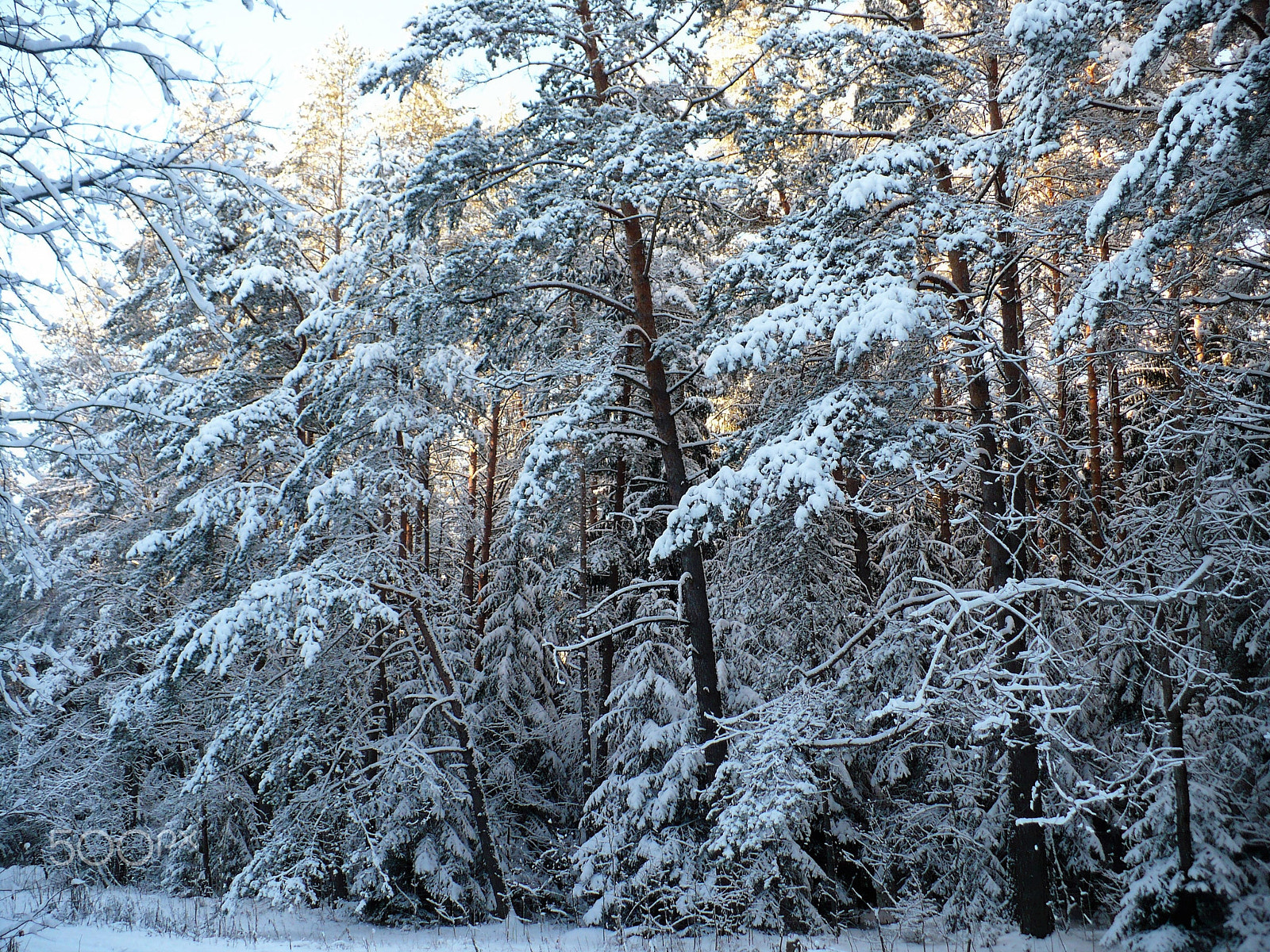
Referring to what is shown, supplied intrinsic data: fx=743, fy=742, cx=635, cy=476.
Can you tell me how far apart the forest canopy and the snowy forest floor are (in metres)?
0.45

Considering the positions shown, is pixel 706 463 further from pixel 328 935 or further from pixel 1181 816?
pixel 328 935

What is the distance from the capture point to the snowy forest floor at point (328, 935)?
7.33 metres

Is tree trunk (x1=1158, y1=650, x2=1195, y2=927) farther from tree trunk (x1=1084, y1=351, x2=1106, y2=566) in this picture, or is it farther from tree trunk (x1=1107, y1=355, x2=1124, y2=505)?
tree trunk (x1=1107, y1=355, x2=1124, y2=505)

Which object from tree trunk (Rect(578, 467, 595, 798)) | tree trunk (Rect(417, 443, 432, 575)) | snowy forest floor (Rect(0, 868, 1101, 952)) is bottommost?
snowy forest floor (Rect(0, 868, 1101, 952))

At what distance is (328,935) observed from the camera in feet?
36.0

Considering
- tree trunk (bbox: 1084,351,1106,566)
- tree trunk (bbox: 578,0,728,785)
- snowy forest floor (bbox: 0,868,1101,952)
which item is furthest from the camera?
tree trunk (bbox: 1084,351,1106,566)

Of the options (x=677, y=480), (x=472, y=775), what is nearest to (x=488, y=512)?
(x=472, y=775)

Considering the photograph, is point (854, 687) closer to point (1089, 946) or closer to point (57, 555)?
point (1089, 946)

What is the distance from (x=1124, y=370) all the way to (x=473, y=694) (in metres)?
13.0

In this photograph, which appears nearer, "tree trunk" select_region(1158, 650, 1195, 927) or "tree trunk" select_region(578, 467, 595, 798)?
Answer: "tree trunk" select_region(1158, 650, 1195, 927)

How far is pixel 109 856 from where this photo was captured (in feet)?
52.3

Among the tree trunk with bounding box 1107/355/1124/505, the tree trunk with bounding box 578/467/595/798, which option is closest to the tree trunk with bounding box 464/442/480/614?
the tree trunk with bounding box 578/467/595/798

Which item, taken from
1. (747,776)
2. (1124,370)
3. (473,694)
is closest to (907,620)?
(747,776)

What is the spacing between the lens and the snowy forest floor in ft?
24.0
